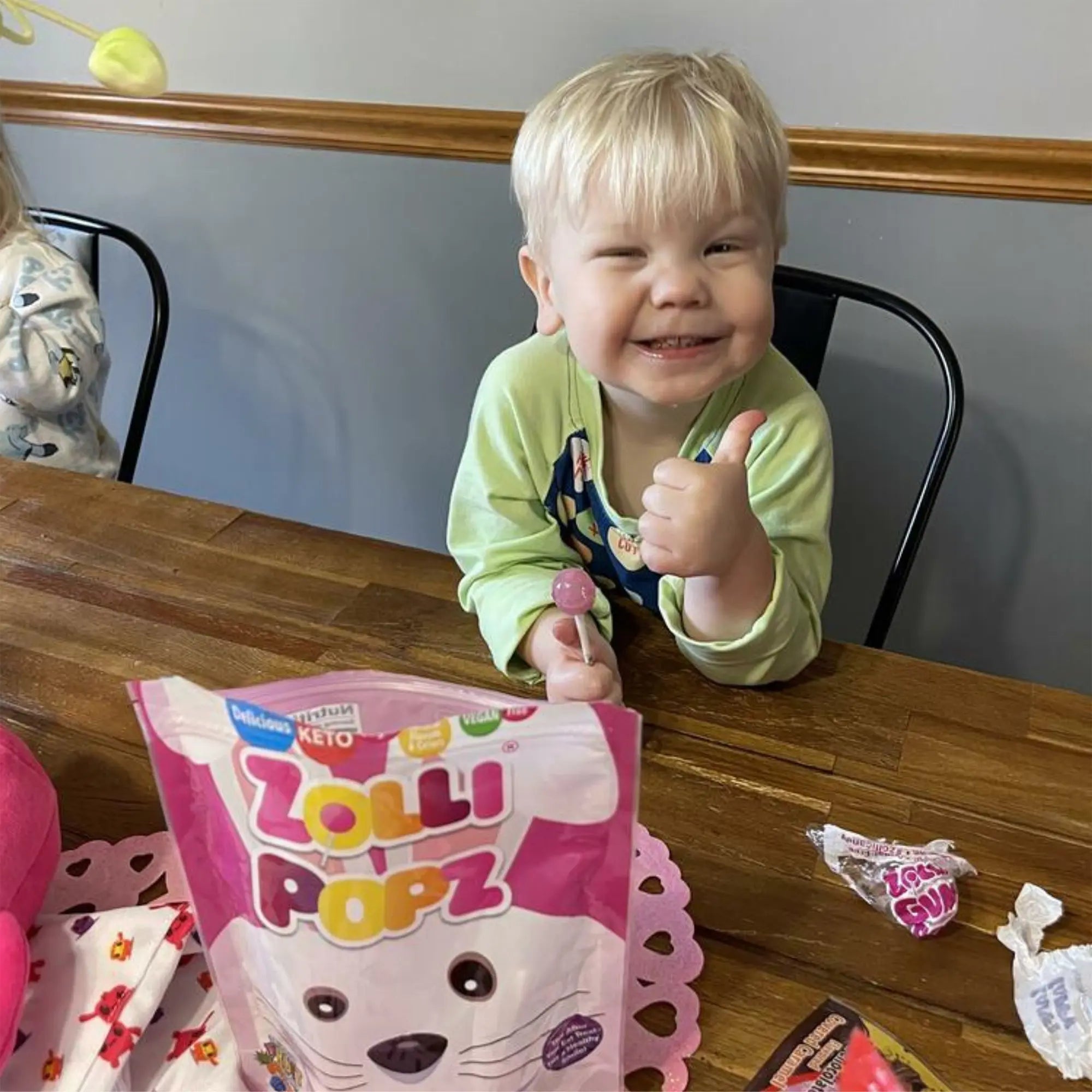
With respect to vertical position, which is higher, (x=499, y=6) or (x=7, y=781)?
(x=499, y=6)

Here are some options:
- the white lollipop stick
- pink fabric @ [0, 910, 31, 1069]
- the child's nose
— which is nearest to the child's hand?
the white lollipop stick

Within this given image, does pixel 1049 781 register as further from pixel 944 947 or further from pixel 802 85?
pixel 802 85

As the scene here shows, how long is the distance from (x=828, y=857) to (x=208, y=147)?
1435 millimetres

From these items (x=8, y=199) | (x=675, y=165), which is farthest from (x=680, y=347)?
(x=8, y=199)

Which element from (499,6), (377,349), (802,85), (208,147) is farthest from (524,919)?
(208,147)

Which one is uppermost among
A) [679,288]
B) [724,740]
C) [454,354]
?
[679,288]

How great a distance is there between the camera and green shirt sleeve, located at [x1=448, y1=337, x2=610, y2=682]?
0.83 m

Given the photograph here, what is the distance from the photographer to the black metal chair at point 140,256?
1297 mm

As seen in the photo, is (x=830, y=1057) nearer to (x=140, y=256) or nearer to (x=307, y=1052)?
(x=307, y=1052)

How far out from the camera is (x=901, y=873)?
563 millimetres

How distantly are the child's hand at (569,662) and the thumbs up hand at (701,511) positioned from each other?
0.08m

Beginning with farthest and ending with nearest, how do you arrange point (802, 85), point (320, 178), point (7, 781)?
point (320, 178), point (802, 85), point (7, 781)

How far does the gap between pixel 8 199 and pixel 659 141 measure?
106 centimetres

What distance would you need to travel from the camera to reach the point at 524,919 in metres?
0.39
